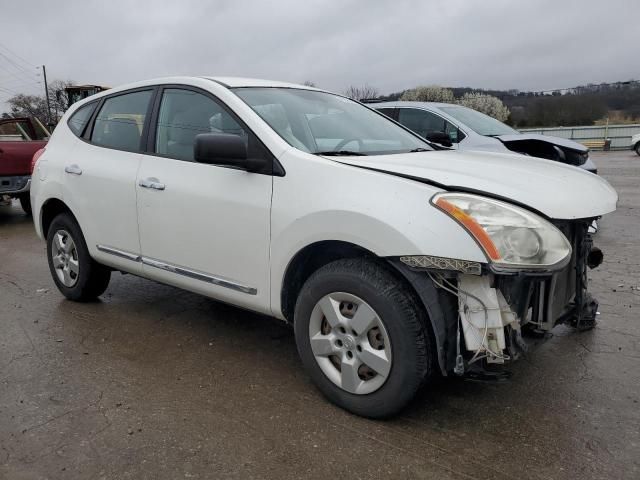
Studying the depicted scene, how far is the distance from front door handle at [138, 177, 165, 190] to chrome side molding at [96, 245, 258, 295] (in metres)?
0.50

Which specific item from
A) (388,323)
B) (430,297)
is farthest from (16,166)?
(430,297)

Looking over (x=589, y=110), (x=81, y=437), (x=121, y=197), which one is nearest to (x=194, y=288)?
(x=121, y=197)

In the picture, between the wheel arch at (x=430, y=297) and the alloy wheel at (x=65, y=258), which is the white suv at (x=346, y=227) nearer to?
the wheel arch at (x=430, y=297)

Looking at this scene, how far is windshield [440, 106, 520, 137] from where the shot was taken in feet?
27.2

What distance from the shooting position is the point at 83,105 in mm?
4789

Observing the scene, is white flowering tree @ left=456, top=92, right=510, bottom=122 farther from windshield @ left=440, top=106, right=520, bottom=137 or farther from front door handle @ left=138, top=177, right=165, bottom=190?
front door handle @ left=138, top=177, right=165, bottom=190

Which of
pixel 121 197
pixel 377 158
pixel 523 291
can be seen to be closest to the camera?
pixel 523 291

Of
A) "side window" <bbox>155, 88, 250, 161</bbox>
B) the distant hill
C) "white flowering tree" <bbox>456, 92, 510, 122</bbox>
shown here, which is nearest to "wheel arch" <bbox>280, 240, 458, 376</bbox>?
"side window" <bbox>155, 88, 250, 161</bbox>

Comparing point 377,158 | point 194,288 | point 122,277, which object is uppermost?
point 377,158

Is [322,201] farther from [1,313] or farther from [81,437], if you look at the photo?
[1,313]

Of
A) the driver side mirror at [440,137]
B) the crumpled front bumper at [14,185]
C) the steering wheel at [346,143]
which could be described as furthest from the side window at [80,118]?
the crumpled front bumper at [14,185]

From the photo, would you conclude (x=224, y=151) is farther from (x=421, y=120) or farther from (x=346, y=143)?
(x=421, y=120)

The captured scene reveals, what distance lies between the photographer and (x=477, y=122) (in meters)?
8.58

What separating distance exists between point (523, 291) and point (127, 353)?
256 centimetres
